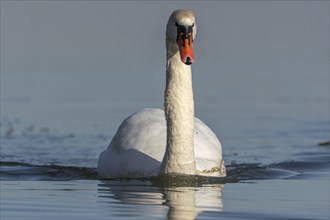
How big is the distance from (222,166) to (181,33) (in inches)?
76.0

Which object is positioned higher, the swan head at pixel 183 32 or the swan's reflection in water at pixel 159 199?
the swan head at pixel 183 32

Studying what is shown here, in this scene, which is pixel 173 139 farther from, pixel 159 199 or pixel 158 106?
pixel 158 106

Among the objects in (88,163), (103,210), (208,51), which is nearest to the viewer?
(103,210)

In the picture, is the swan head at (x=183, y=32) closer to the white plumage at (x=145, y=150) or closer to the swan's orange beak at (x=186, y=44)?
the swan's orange beak at (x=186, y=44)

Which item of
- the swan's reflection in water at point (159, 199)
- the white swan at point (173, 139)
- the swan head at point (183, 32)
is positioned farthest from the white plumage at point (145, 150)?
the swan head at point (183, 32)

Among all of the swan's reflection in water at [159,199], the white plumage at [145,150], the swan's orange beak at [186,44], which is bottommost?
the swan's reflection in water at [159,199]

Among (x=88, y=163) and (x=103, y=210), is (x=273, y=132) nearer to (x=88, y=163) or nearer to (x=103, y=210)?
(x=88, y=163)

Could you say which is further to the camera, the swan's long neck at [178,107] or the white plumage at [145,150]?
the white plumage at [145,150]

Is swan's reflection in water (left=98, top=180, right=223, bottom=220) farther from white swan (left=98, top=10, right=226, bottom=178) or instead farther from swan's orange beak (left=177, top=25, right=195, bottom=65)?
swan's orange beak (left=177, top=25, right=195, bottom=65)

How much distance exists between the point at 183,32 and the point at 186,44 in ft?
0.65

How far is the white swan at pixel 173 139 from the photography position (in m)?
12.1

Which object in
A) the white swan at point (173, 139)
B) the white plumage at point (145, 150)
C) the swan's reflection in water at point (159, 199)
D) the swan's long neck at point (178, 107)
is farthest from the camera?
the white plumage at point (145, 150)

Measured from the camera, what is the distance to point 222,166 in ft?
43.4

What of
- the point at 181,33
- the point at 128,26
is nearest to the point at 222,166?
the point at 181,33
